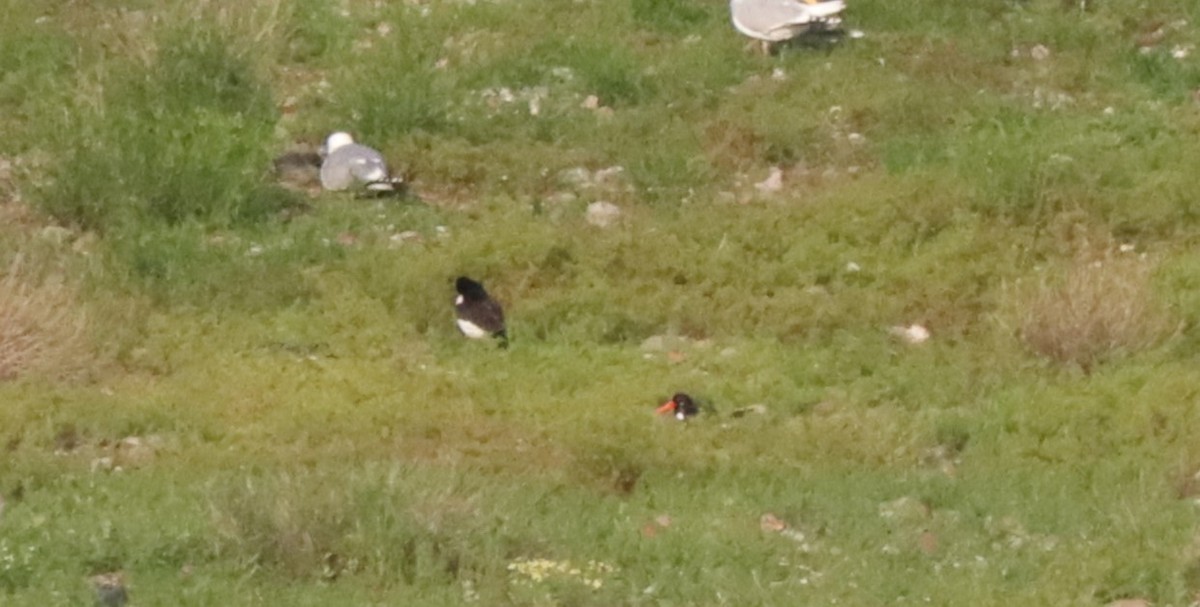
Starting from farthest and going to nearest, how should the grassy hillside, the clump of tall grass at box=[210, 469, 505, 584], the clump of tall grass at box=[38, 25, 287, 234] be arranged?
the clump of tall grass at box=[38, 25, 287, 234]
the grassy hillside
the clump of tall grass at box=[210, 469, 505, 584]

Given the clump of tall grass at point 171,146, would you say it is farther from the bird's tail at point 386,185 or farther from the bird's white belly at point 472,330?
the bird's white belly at point 472,330

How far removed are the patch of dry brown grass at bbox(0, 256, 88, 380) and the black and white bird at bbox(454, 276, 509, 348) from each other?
1.73m

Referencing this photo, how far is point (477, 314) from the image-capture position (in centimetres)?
998

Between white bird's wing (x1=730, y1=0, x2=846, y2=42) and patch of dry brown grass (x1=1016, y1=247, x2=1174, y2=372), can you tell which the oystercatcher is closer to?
patch of dry brown grass (x1=1016, y1=247, x2=1174, y2=372)

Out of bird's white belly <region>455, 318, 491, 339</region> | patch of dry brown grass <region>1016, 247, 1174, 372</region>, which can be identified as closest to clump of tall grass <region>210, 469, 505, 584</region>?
bird's white belly <region>455, 318, 491, 339</region>

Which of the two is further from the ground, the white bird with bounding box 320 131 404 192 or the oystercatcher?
the oystercatcher

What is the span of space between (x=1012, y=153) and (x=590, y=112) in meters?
2.58

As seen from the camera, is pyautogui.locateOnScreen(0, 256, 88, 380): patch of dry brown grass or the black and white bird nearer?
pyautogui.locateOnScreen(0, 256, 88, 380): patch of dry brown grass

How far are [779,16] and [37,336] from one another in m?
5.54

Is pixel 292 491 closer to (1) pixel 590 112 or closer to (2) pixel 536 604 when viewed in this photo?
(2) pixel 536 604

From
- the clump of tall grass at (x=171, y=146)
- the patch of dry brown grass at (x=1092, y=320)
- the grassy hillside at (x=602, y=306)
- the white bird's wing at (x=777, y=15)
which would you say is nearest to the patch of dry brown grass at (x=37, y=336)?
the grassy hillside at (x=602, y=306)

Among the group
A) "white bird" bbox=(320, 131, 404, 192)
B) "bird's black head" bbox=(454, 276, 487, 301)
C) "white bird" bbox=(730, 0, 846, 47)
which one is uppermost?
"bird's black head" bbox=(454, 276, 487, 301)

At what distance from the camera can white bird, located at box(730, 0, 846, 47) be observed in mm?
13211

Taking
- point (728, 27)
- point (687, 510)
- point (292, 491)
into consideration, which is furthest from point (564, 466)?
point (728, 27)
